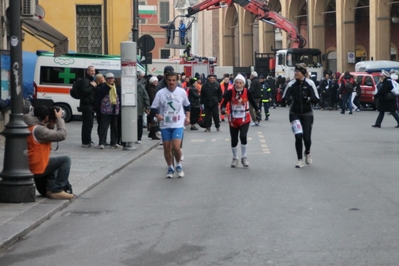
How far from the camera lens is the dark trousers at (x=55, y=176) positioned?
11609mm

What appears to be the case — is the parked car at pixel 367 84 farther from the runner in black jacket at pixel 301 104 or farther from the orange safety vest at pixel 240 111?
the orange safety vest at pixel 240 111

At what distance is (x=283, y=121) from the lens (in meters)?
33.8

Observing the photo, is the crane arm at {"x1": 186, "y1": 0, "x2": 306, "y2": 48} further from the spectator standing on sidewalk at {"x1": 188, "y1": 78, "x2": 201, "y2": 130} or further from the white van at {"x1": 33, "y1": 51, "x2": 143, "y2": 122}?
the spectator standing on sidewalk at {"x1": 188, "y1": 78, "x2": 201, "y2": 130}

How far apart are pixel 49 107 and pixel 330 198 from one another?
367 cm

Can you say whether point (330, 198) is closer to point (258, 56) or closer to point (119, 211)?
point (119, 211)

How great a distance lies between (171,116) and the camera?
14812mm

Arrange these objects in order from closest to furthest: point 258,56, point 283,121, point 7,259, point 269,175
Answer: point 7,259 < point 269,175 < point 283,121 < point 258,56

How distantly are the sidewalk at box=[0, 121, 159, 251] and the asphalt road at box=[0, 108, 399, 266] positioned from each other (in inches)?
5.5

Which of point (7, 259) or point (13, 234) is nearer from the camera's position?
point (7, 259)

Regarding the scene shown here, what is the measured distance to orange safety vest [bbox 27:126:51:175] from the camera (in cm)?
1147

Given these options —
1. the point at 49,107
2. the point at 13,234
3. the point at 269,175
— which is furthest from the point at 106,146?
the point at 13,234

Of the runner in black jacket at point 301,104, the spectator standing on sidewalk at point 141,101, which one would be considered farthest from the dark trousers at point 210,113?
the runner in black jacket at point 301,104

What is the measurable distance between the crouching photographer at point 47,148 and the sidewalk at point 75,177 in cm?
→ 22

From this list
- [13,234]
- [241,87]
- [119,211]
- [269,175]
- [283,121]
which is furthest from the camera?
[283,121]
